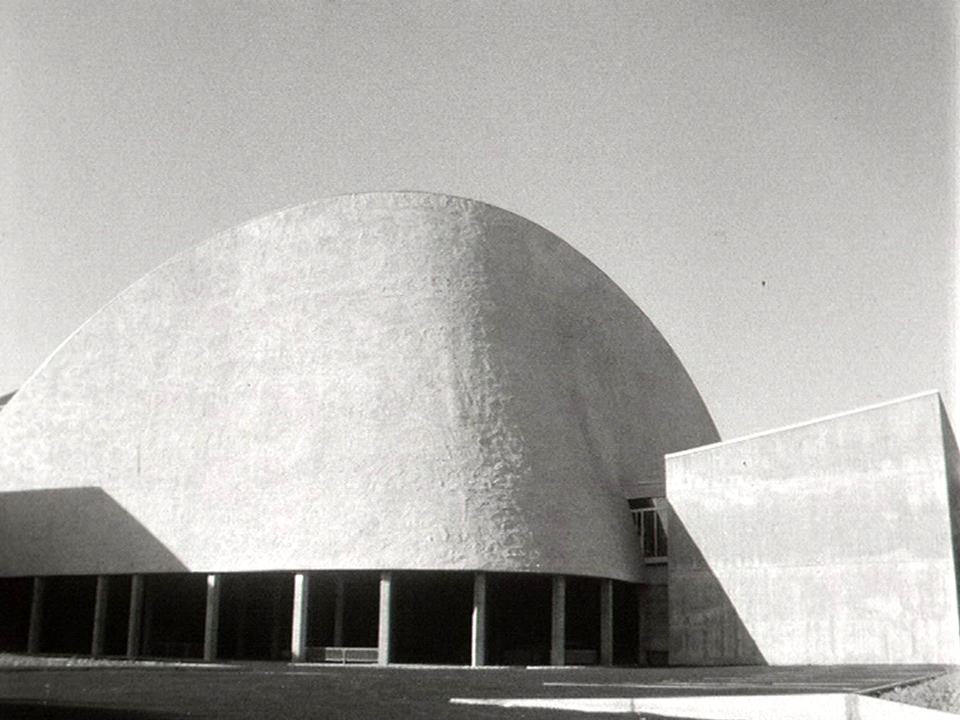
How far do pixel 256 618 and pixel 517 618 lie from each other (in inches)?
372

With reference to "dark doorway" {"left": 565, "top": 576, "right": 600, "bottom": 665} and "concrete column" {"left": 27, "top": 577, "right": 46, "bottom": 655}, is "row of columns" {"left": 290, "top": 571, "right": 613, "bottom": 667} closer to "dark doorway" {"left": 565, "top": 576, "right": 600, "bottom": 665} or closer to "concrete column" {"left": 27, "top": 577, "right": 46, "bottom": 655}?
"dark doorway" {"left": 565, "top": 576, "right": 600, "bottom": 665}

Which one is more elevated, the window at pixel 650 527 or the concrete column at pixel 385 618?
the window at pixel 650 527

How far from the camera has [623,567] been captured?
3581cm

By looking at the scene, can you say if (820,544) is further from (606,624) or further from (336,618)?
(336,618)

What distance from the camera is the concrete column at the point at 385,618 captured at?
3186 centimetres

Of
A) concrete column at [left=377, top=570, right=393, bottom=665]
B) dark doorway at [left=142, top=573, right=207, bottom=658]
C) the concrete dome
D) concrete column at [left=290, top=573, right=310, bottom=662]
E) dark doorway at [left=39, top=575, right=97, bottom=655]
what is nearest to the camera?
concrete column at [left=377, top=570, right=393, bottom=665]

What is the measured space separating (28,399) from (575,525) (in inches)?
766

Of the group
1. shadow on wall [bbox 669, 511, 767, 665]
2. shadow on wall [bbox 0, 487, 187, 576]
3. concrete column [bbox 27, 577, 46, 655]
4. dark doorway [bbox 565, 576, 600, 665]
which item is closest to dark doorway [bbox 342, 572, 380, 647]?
dark doorway [bbox 565, 576, 600, 665]

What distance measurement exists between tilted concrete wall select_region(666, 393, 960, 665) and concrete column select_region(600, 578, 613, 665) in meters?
1.82

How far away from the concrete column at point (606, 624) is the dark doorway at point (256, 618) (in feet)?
35.4

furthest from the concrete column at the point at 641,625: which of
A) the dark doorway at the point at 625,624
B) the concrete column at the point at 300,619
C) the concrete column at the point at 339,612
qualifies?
the concrete column at the point at 300,619

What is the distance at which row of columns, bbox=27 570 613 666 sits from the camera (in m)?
32.1

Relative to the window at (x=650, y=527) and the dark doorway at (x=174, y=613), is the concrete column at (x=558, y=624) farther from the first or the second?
the dark doorway at (x=174, y=613)

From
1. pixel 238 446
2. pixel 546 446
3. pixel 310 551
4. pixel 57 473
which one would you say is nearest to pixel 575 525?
pixel 546 446
